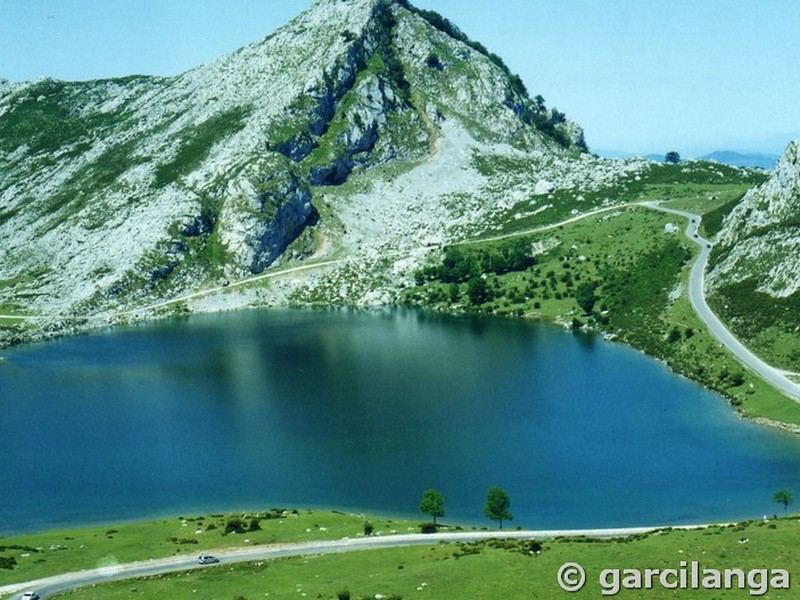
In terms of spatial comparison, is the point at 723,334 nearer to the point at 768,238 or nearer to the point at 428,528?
the point at 768,238

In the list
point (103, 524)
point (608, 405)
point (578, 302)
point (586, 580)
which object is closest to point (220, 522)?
point (103, 524)

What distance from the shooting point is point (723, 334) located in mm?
149500

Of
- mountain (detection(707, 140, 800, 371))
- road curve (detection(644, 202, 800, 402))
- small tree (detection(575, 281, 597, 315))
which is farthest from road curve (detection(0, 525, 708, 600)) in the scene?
small tree (detection(575, 281, 597, 315))

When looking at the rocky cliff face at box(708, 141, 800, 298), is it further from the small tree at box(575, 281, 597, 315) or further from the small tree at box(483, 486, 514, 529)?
the small tree at box(483, 486, 514, 529)

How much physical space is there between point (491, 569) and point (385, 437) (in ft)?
169

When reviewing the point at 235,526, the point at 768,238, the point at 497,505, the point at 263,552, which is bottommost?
the point at 497,505

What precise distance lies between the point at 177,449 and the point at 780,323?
321ft

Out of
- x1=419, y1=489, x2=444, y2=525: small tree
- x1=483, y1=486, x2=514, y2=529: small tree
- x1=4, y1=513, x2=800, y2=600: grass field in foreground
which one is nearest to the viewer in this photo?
x1=4, y1=513, x2=800, y2=600: grass field in foreground

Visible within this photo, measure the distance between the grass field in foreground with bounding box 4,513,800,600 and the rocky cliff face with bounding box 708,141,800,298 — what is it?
90872 mm

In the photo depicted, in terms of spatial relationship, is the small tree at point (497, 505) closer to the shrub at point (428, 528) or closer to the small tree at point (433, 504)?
the small tree at point (433, 504)

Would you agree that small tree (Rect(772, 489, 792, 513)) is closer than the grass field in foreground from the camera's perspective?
No

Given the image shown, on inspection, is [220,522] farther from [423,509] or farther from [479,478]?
[479,478]

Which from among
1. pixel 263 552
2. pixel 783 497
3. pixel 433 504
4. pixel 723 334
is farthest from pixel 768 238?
pixel 263 552

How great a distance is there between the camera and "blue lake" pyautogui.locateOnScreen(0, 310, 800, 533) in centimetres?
9544
